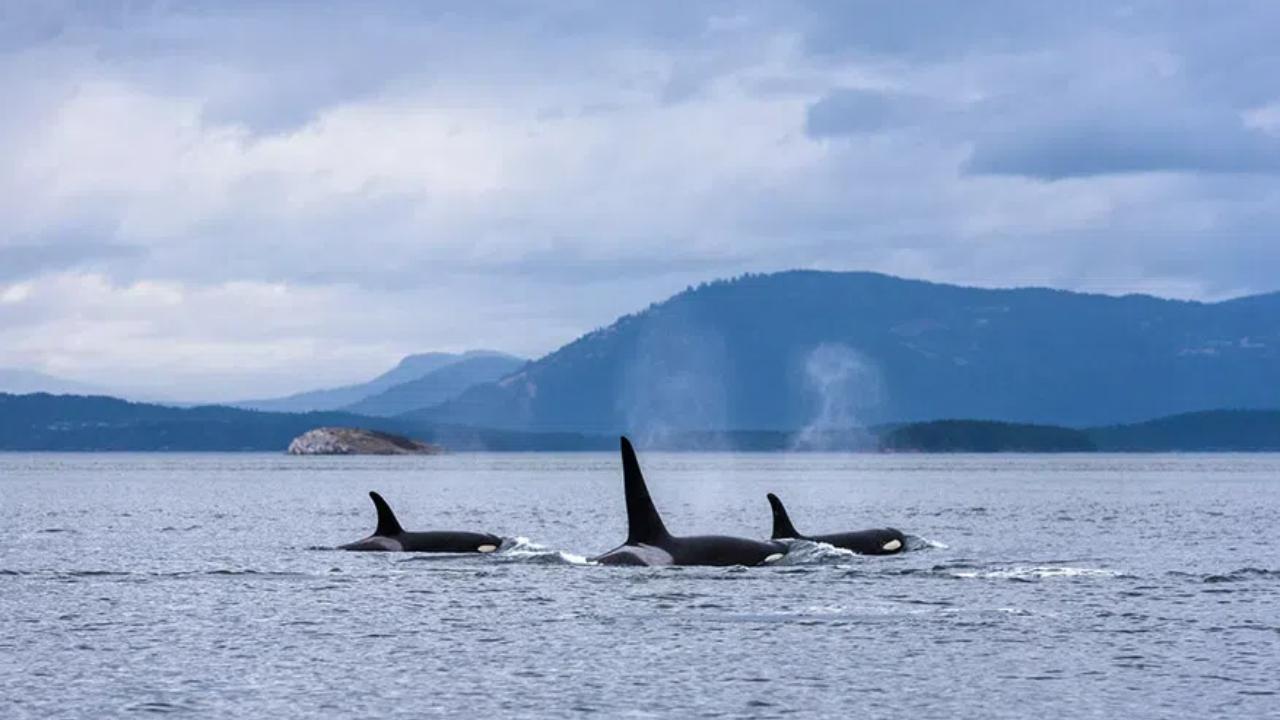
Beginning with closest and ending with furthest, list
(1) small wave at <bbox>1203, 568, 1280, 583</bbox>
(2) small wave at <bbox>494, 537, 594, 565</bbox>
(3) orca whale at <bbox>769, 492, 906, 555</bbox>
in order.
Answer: (1) small wave at <bbox>1203, 568, 1280, 583</bbox>
(2) small wave at <bbox>494, 537, 594, 565</bbox>
(3) orca whale at <bbox>769, 492, 906, 555</bbox>

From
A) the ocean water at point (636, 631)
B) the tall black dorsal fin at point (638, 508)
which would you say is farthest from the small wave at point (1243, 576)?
the tall black dorsal fin at point (638, 508)

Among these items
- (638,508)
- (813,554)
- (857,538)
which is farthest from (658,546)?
(857,538)

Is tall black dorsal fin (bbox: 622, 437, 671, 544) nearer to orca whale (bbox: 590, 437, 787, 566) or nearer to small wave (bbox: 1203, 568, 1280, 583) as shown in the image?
orca whale (bbox: 590, 437, 787, 566)

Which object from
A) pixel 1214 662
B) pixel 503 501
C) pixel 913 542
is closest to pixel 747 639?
pixel 1214 662

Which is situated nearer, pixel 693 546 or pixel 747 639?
pixel 747 639

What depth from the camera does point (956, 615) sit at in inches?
1468

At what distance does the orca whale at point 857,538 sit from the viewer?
175 ft

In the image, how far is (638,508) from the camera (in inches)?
1848

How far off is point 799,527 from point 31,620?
2179 inches

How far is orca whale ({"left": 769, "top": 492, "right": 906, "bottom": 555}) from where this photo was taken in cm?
5328

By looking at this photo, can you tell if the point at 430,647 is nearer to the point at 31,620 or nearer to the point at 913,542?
the point at 31,620

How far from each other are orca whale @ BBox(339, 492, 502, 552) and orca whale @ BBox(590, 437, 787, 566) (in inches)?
375

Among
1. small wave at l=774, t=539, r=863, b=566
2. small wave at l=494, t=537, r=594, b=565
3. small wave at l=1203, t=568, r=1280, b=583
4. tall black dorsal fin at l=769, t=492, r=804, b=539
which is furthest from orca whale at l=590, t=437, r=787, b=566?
small wave at l=1203, t=568, r=1280, b=583

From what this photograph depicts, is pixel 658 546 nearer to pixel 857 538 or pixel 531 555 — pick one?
pixel 531 555
